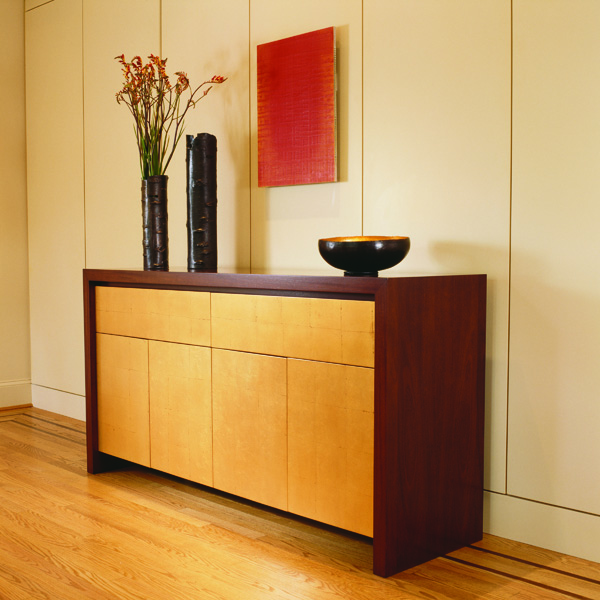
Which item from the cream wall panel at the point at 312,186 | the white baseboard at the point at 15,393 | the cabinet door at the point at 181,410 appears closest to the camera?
the cabinet door at the point at 181,410

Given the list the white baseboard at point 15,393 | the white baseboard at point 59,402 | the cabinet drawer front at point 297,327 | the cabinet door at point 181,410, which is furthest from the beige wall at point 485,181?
the white baseboard at point 15,393

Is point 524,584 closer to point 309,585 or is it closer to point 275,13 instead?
point 309,585

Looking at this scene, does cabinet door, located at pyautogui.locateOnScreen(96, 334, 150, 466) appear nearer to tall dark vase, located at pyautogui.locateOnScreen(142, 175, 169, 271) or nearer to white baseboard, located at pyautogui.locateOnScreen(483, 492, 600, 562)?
tall dark vase, located at pyautogui.locateOnScreen(142, 175, 169, 271)

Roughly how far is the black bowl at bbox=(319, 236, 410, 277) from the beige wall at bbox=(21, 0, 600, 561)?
1.24ft

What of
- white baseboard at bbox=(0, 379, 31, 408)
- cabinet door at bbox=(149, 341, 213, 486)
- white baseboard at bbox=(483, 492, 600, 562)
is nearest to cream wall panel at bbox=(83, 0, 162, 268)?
white baseboard at bbox=(0, 379, 31, 408)

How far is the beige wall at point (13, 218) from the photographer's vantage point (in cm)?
467

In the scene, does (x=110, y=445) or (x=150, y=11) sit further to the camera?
(x=150, y=11)

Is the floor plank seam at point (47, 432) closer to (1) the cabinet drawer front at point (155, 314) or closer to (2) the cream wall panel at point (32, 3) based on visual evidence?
(1) the cabinet drawer front at point (155, 314)

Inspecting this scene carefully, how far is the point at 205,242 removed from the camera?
3.12 metres

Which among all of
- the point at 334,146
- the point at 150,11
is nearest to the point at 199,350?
the point at 334,146

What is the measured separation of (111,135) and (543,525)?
9.82 ft

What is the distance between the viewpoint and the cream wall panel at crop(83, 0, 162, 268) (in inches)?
155

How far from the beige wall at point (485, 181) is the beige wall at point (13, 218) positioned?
58.7 inches

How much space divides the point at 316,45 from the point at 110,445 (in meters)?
1.90
